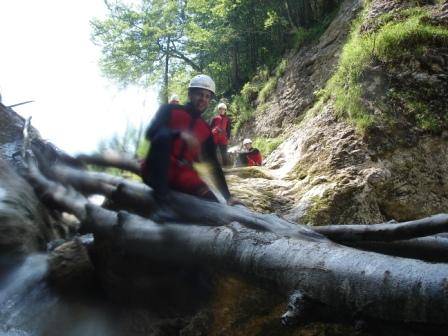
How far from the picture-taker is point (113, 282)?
436 cm

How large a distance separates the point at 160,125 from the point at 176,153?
315 mm

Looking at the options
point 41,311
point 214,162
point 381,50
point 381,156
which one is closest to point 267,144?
point 381,50

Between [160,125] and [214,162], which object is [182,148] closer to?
[160,125]

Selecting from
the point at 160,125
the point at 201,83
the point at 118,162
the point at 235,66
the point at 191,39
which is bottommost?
the point at 118,162

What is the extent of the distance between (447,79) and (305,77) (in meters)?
6.01

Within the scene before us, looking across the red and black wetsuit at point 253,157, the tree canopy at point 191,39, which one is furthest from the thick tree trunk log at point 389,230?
the tree canopy at point 191,39

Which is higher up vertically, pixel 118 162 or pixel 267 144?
pixel 267 144

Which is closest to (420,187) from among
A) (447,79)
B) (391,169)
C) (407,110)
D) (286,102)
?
(391,169)

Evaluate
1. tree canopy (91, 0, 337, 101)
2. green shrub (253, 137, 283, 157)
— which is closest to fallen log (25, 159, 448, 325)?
green shrub (253, 137, 283, 157)

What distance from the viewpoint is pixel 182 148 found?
407 cm

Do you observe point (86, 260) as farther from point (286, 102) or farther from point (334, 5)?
point (334, 5)

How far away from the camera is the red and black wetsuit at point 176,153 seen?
3773 millimetres

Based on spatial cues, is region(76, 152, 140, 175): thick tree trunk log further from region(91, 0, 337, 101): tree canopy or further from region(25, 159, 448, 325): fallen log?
region(91, 0, 337, 101): tree canopy

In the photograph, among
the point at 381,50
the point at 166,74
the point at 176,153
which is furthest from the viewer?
the point at 166,74
